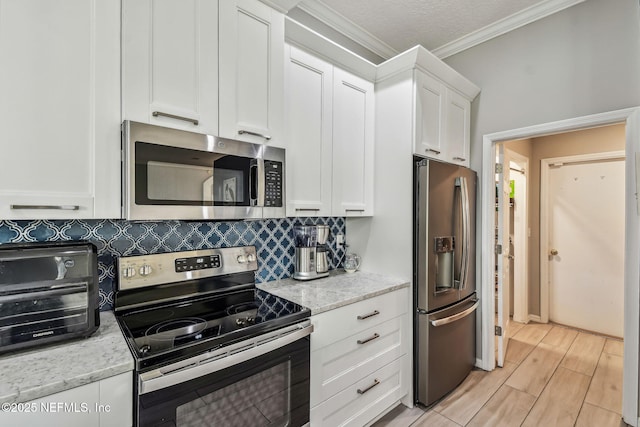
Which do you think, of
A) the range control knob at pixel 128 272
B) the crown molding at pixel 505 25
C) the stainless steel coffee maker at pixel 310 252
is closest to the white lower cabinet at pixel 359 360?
the stainless steel coffee maker at pixel 310 252

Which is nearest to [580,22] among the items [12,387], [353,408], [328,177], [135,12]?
[328,177]

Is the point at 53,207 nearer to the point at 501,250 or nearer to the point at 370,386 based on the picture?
the point at 370,386

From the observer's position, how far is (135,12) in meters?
1.23

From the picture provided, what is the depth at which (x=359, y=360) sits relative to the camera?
1796mm

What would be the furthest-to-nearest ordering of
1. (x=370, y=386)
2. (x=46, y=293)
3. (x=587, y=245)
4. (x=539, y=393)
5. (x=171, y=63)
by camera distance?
(x=587, y=245), (x=539, y=393), (x=370, y=386), (x=171, y=63), (x=46, y=293)

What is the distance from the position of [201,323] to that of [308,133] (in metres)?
1.23

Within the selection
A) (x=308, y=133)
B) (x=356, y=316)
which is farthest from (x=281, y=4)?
(x=356, y=316)

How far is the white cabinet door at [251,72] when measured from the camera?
148 cm

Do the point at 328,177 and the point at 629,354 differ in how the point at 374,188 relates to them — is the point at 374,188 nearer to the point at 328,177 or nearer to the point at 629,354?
the point at 328,177

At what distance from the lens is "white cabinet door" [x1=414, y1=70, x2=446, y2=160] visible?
6.99 feet

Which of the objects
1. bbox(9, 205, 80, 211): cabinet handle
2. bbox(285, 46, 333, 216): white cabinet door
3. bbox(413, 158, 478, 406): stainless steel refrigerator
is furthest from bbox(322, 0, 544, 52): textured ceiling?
bbox(9, 205, 80, 211): cabinet handle

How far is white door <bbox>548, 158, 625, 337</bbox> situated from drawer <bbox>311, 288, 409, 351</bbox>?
2.82 metres

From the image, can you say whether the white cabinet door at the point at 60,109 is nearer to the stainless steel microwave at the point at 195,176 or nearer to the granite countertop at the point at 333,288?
the stainless steel microwave at the point at 195,176

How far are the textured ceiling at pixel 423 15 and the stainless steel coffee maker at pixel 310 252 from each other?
1.66 m
